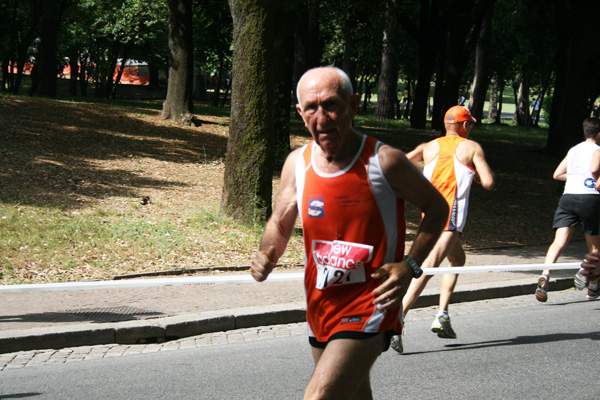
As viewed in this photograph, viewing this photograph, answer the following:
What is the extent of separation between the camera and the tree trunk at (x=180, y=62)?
19.7 m

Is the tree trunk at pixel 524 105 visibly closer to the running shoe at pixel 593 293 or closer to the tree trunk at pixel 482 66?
the tree trunk at pixel 482 66

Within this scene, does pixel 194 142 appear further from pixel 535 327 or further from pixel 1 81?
pixel 1 81

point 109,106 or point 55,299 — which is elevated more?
point 109,106

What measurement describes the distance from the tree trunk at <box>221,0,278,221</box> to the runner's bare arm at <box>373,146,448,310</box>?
26.2ft

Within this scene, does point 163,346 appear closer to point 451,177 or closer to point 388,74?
point 451,177

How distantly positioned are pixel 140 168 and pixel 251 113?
4.81m

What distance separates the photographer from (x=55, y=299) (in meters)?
7.97

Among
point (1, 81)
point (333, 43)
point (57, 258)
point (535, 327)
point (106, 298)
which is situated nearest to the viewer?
point (535, 327)

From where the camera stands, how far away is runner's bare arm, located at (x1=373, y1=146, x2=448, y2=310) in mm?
3191

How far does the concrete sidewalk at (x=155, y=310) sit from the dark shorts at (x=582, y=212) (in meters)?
1.31

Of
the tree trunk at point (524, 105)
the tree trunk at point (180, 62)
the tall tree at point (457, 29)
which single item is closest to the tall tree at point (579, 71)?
the tall tree at point (457, 29)

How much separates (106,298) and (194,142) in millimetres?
10681

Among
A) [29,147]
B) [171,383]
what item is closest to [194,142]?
[29,147]

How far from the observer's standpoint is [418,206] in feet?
10.8
